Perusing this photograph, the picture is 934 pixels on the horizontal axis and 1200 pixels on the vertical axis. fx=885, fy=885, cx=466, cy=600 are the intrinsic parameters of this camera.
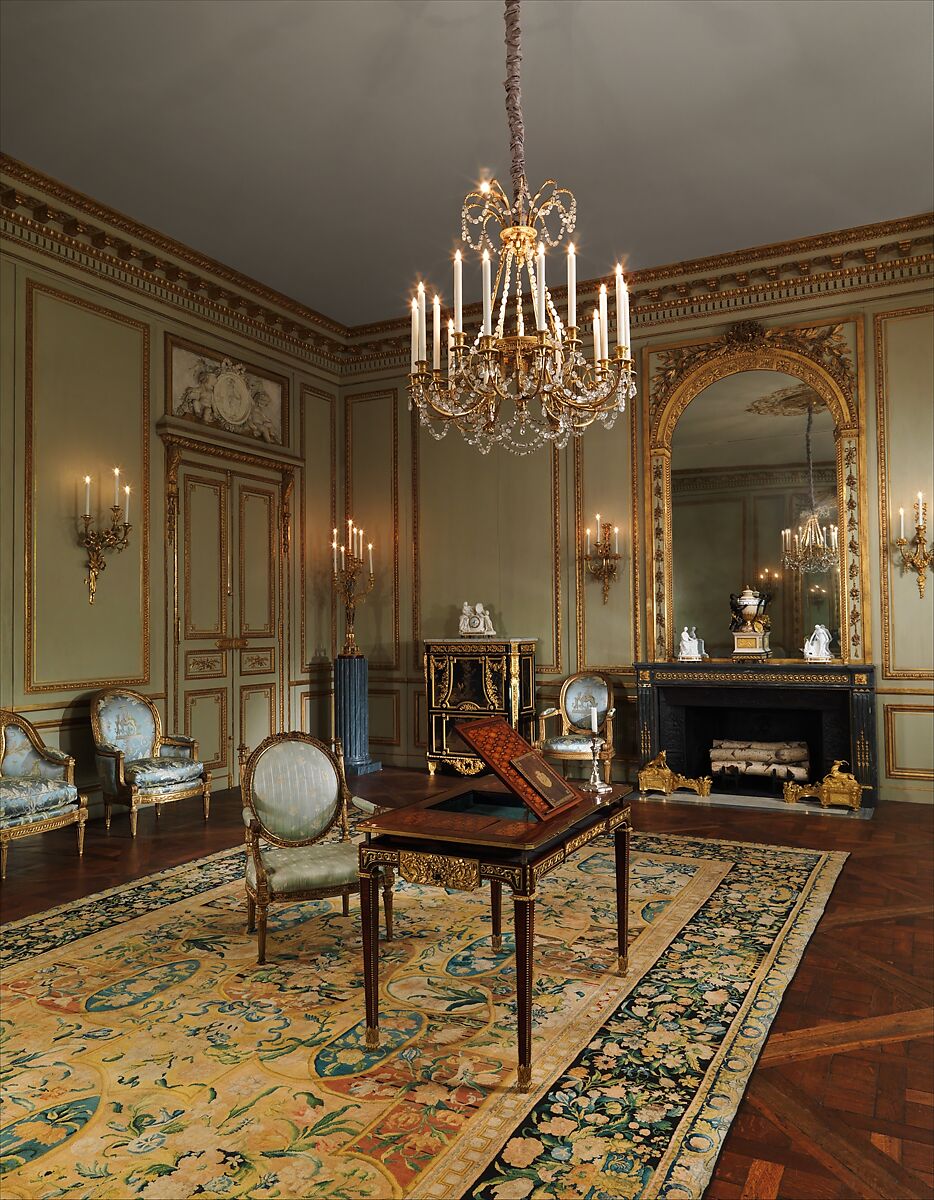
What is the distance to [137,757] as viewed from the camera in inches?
236

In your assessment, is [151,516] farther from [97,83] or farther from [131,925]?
[131,925]

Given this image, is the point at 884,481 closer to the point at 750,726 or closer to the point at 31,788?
the point at 750,726

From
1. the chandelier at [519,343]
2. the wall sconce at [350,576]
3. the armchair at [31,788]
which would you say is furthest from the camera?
the wall sconce at [350,576]

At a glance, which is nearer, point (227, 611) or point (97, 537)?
point (97, 537)

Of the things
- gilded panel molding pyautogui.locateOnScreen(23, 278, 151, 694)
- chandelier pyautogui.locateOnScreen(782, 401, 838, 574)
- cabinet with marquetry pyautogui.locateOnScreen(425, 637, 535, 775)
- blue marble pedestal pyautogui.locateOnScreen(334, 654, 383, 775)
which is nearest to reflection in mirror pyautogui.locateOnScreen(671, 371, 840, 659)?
chandelier pyautogui.locateOnScreen(782, 401, 838, 574)

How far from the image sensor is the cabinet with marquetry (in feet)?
23.9

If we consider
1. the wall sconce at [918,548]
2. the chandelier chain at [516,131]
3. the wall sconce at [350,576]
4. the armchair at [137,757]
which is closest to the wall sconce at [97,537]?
the armchair at [137,757]

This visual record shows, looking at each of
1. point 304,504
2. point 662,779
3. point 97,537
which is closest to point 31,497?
point 97,537

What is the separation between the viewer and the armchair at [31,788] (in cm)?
478

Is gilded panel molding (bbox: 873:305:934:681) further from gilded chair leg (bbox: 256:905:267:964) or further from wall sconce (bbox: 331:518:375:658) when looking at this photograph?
gilded chair leg (bbox: 256:905:267:964)

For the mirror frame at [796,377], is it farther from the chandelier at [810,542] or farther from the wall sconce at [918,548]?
the wall sconce at [918,548]

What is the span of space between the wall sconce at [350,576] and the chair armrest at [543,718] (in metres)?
1.73

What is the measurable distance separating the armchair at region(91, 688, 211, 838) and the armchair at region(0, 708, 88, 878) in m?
0.33

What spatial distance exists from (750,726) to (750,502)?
1.74 meters
